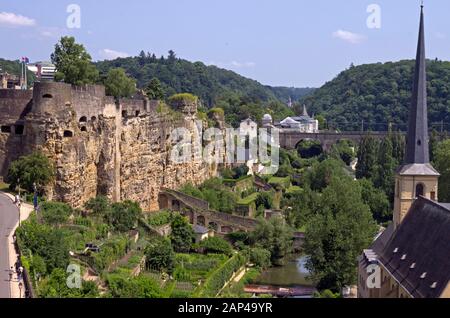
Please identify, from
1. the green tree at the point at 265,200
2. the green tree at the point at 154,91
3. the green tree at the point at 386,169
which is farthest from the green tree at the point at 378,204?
the green tree at the point at 154,91

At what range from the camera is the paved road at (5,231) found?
29.4 m

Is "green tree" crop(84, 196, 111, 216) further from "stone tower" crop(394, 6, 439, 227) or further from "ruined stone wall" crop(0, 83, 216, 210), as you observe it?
"stone tower" crop(394, 6, 439, 227)

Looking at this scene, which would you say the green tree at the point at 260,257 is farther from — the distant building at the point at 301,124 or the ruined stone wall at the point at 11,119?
the distant building at the point at 301,124

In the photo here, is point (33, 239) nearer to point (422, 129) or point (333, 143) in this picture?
point (422, 129)

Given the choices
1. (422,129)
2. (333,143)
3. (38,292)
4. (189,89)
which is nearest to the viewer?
(38,292)

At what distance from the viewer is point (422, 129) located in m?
43.9

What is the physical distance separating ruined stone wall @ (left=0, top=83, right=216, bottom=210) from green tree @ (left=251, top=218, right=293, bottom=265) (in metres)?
10.6

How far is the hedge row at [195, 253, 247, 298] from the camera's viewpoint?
43.6 m

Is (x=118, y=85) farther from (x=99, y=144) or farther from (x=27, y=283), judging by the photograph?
(x=27, y=283)

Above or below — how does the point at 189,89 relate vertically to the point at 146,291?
above

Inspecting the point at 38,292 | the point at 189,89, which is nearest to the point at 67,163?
the point at 38,292

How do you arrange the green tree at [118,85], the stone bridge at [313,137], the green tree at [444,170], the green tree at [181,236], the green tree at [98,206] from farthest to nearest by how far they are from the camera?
1. the stone bridge at [313,137]
2. the green tree at [118,85]
3. the green tree at [444,170]
4. the green tree at [181,236]
5. the green tree at [98,206]

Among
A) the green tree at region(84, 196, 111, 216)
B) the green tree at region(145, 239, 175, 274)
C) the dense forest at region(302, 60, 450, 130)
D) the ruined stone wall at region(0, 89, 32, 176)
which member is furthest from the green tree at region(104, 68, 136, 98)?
the dense forest at region(302, 60, 450, 130)
